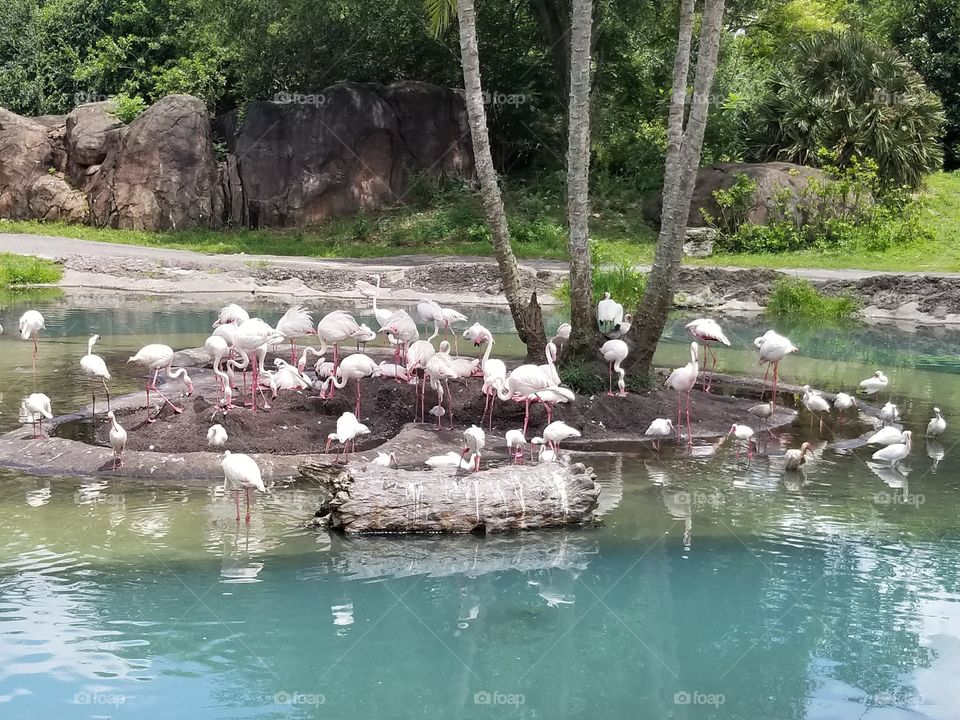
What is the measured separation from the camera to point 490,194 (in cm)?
1172

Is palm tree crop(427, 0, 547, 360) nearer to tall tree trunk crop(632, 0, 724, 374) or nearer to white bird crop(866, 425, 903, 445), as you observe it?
tall tree trunk crop(632, 0, 724, 374)

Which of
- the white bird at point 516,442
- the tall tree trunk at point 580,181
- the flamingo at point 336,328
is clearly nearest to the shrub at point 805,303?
the tall tree trunk at point 580,181

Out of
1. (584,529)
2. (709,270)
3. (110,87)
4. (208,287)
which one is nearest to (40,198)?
(110,87)

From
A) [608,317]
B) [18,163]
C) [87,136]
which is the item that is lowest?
[608,317]

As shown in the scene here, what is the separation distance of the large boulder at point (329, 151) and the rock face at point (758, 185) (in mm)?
7292

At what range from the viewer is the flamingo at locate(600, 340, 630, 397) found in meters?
11.4

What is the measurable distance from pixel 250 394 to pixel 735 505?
4.96 metres

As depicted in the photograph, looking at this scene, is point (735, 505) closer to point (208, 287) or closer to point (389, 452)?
point (389, 452)

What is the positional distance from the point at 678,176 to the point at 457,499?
5395mm

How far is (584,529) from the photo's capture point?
27.3ft

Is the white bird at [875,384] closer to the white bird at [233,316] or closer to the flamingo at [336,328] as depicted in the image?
the flamingo at [336,328]

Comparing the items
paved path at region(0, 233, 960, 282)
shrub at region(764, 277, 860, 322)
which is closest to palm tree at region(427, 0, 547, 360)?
shrub at region(764, 277, 860, 322)

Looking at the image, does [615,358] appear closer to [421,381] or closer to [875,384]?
[421,381]

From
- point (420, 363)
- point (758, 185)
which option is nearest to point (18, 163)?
point (758, 185)
